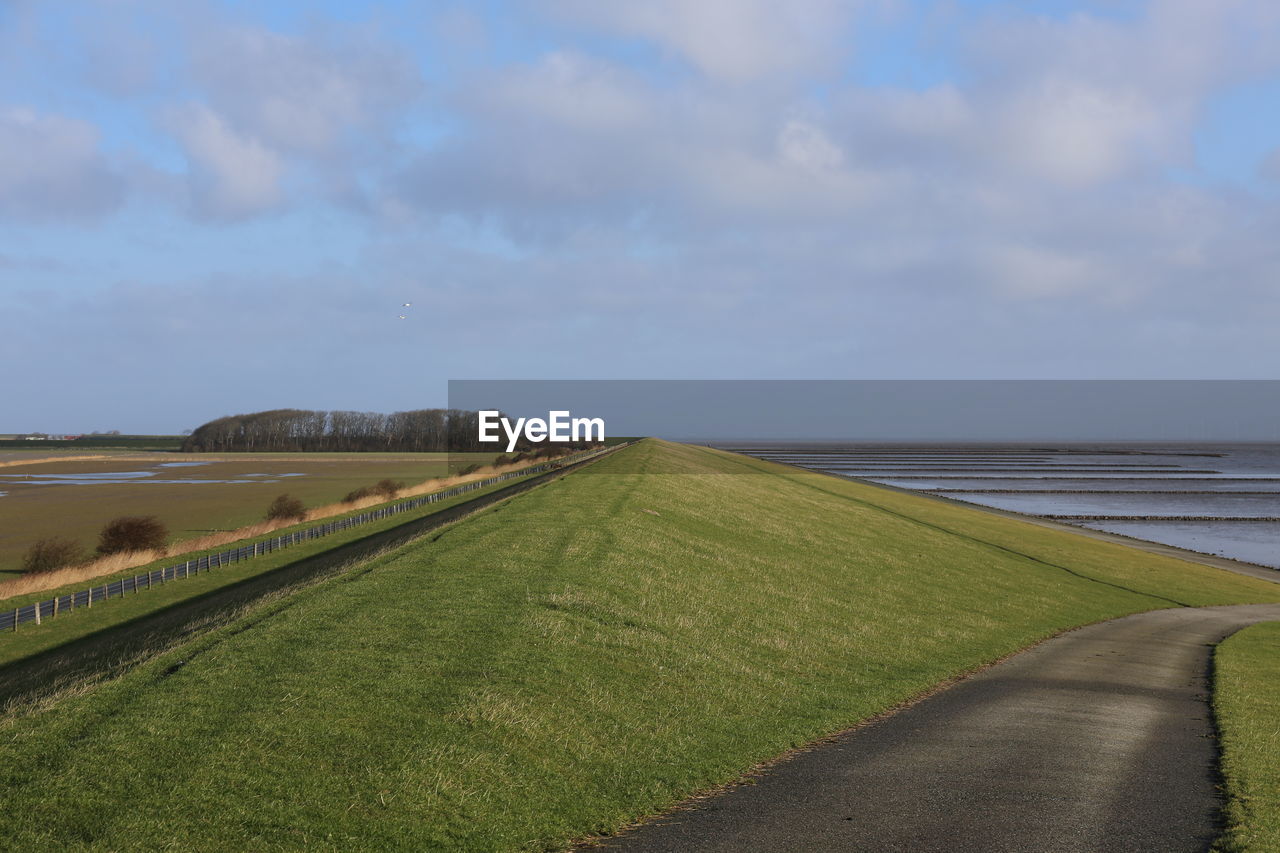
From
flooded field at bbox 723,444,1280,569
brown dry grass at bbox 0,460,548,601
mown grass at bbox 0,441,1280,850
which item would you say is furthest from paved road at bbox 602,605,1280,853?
flooded field at bbox 723,444,1280,569

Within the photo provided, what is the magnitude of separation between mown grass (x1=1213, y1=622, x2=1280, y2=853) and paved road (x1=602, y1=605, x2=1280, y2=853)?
361mm

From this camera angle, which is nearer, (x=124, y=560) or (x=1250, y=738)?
(x=1250, y=738)

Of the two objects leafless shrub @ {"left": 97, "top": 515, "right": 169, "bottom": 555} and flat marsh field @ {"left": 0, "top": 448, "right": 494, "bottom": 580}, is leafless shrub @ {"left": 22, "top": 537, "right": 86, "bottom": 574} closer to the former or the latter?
flat marsh field @ {"left": 0, "top": 448, "right": 494, "bottom": 580}

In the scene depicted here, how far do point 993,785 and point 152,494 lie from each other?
94.8 m

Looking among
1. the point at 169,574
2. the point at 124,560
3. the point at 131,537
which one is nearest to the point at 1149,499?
the point at 169,574

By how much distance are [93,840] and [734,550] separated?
88.6 ft

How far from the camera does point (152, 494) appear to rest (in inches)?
3504

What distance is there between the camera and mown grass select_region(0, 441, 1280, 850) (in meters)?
11.2

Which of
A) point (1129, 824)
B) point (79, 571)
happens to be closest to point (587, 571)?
point (1129, 824)

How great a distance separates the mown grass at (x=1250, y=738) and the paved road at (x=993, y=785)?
0.36m

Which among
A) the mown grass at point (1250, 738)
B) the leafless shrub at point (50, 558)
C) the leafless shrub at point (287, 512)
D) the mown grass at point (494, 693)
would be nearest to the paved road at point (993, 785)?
the mown grass at point (1250, 738)

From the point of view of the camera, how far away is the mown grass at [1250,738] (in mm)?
11867

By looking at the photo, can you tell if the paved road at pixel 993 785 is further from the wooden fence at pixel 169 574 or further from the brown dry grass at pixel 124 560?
the brown dry grass at pixel 124 560

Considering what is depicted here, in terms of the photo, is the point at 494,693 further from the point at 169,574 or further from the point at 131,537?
the point at 131,537
